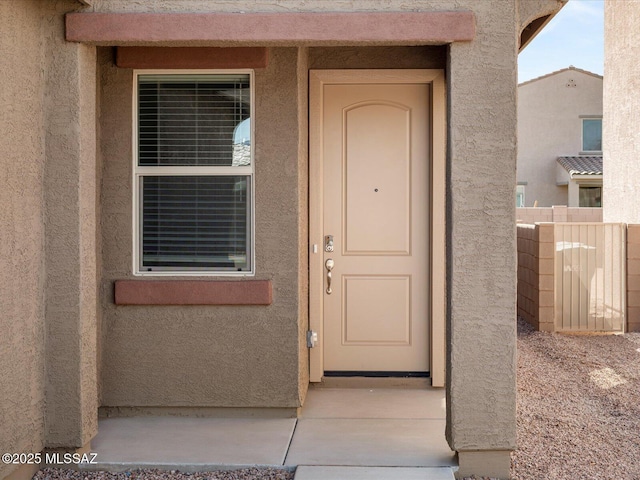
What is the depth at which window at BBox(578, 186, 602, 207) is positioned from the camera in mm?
27344

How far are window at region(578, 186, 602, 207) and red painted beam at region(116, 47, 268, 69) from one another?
938 inches

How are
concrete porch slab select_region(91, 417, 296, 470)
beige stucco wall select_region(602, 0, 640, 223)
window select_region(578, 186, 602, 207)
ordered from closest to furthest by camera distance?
concrete porch slab select_region(91, 417, 296, 470) < beige stucco wall select_region(602, 0, 640, 223) < window select_region(578, 186, 602, 207)

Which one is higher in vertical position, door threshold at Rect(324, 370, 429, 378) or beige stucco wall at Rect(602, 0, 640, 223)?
beige stucco wall at Rect(602, 0, 640, 223)

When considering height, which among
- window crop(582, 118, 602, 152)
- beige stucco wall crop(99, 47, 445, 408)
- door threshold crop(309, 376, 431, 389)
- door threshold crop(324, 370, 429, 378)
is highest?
window crop(582, 118, 602, 152)

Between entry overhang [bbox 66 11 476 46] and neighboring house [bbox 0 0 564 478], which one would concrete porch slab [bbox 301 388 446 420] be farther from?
entry overhang [bbox 66 11 476 46]

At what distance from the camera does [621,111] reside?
13.3m

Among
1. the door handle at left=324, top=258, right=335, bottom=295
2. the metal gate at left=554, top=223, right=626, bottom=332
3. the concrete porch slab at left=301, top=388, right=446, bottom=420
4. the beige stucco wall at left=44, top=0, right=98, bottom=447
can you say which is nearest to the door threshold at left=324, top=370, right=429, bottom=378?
the concrete porch slab at left=301, top=388, right=446, bottom=420

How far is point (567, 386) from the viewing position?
288 inches

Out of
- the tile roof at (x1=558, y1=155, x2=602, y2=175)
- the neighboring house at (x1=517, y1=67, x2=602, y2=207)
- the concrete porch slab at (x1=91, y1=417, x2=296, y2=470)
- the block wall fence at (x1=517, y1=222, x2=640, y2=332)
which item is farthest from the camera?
the neighboring house at (x1=517, y1=67, x2=602, y2=207)

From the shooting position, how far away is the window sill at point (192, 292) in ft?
18.8

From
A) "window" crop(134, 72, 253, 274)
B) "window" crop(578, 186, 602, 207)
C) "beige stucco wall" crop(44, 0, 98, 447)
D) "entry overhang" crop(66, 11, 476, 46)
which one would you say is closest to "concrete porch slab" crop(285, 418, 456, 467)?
"window" crop(134, 72, 253, 274)

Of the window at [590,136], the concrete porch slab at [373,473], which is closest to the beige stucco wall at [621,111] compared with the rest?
the concrete porch slab at [373,473]

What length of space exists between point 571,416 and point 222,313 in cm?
295

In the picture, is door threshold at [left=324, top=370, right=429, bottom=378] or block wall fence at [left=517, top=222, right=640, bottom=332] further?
block wall fence at [left=517, top=222, right=640, bottom=332]
